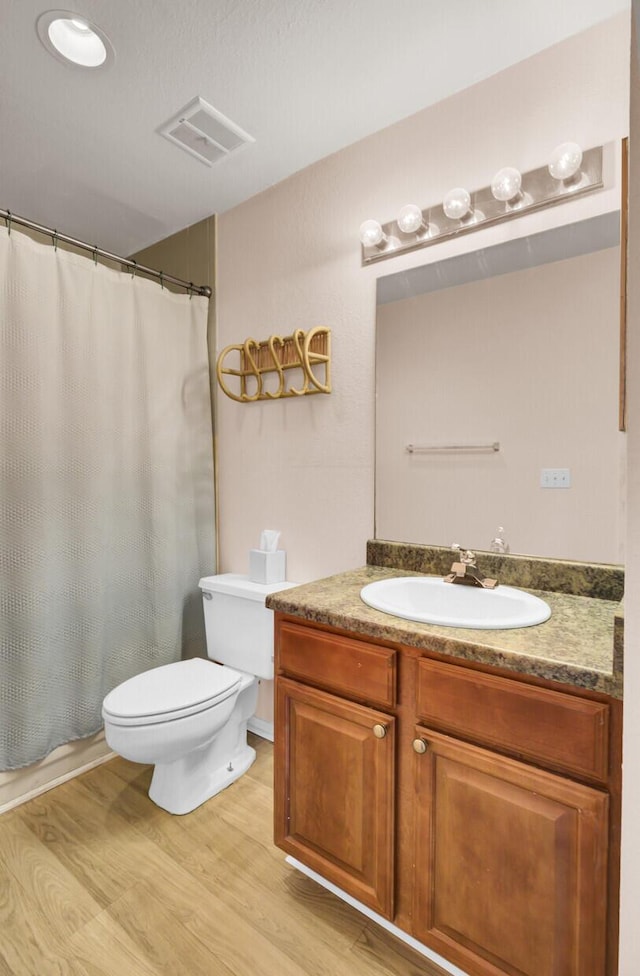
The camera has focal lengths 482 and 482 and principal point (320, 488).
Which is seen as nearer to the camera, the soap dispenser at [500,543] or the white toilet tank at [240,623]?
the soap dispenser at [500,543]

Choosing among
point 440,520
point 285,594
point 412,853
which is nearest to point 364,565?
point 440,520

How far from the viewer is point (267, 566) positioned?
2031 mm

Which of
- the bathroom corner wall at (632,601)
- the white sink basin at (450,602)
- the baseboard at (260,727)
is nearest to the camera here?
the bathroom corner wall at (632,601)

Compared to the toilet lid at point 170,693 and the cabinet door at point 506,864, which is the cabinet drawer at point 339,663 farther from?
the toilet lid at point 170,693

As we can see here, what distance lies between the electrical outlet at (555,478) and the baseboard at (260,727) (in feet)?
5.24

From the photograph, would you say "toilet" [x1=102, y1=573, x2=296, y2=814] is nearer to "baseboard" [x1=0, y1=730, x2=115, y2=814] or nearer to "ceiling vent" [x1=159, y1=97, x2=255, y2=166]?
"baseboard" [x1=0, y1=730, x2=115, y2=814]

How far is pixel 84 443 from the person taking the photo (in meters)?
1.93

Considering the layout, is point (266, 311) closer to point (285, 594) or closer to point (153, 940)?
point (285, 594)

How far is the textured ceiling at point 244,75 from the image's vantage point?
1.30m

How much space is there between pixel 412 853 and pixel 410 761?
0.71ft

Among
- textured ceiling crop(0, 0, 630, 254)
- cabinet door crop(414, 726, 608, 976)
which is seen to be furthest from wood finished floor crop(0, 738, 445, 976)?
textured ceiling crop(0, 0, 630, 254)

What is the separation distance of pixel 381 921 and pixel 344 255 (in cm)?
214

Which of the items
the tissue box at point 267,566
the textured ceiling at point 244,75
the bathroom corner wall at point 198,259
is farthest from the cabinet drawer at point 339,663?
the textured ceiling at point 244,75

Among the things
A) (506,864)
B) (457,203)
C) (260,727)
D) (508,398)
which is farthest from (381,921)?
(457,203)
